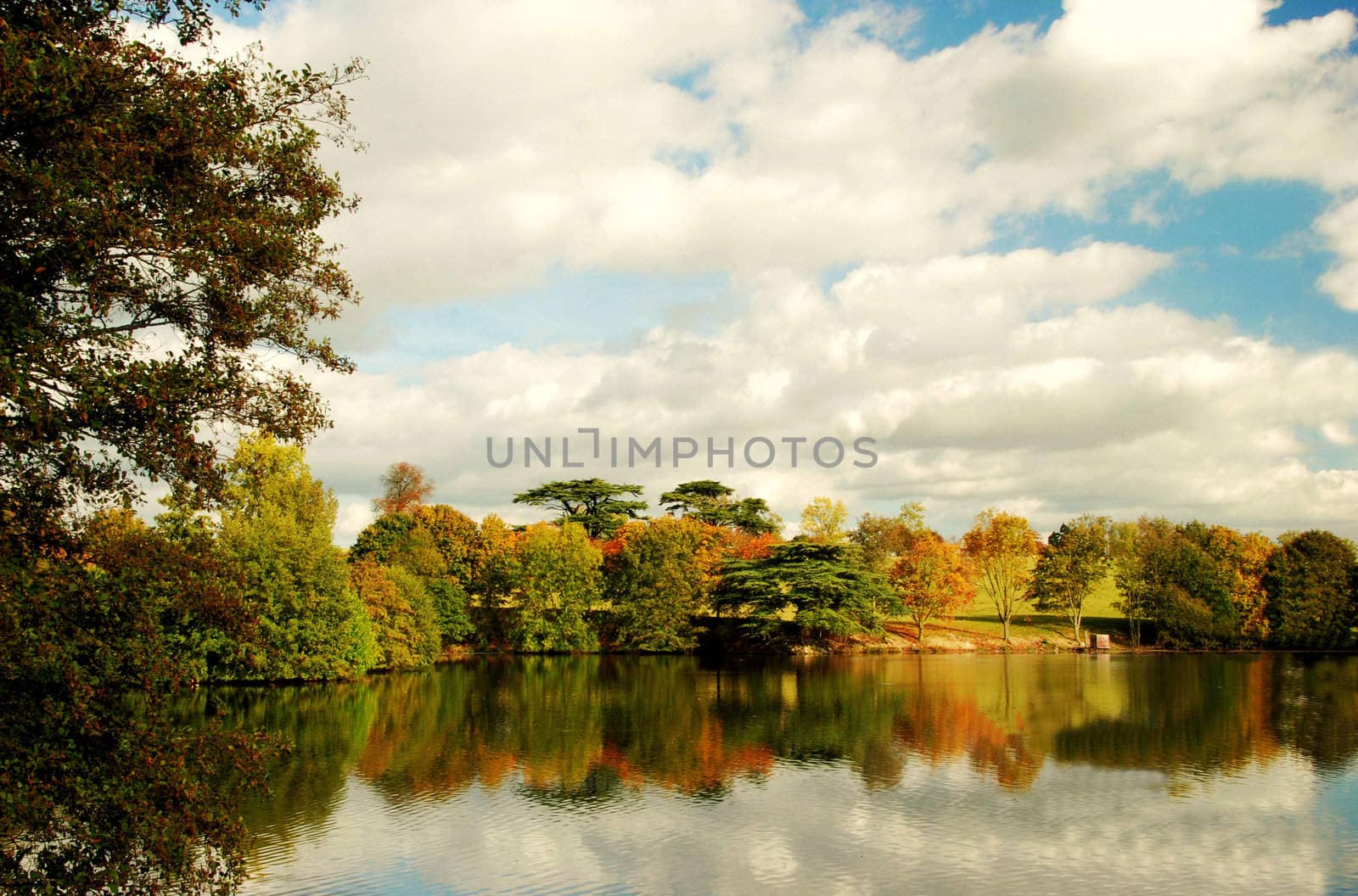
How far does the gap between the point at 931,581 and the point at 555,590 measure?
24.1 meters

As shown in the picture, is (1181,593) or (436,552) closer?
(436,552)

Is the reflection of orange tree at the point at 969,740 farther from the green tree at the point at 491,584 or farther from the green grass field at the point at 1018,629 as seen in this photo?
the green tree at the point at 491,584

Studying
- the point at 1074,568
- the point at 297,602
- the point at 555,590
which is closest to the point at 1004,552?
the point at 1074,568

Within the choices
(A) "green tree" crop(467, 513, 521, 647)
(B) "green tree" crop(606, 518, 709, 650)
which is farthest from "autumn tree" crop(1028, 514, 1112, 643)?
(A) "green tree" crop(467, 513, 521, 647)

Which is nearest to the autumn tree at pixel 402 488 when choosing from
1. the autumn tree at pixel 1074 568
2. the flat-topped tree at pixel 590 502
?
the flat-topped tree at pixel 590 502

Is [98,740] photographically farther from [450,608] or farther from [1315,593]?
[1315,593]

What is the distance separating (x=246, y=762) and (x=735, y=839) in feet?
29.5

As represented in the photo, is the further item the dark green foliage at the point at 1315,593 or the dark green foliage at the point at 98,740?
the dark green foliage at the point at 1315,593

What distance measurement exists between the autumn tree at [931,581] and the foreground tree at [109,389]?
5359 centimetres

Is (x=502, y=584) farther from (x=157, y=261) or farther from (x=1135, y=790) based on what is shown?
(x=157, y=261)

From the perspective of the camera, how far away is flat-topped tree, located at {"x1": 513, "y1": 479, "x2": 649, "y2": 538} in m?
72.4

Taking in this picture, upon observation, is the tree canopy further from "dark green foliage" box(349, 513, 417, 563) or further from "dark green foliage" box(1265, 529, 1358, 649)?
"dark green foliage" box(1265, 529, 1358, 649)

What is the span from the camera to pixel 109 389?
8633 mm

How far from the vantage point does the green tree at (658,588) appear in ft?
194
